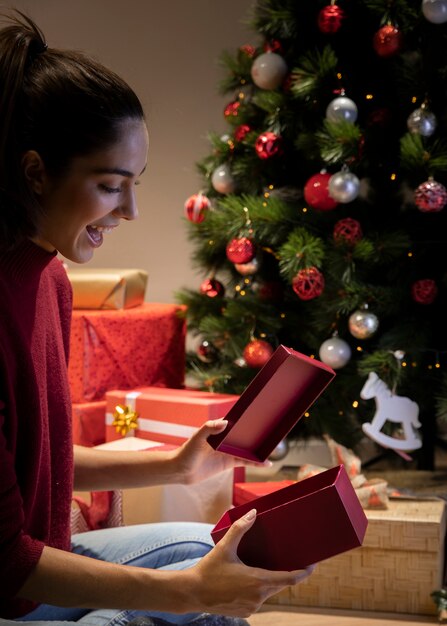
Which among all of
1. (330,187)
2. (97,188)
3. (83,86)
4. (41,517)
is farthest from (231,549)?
(330,187)

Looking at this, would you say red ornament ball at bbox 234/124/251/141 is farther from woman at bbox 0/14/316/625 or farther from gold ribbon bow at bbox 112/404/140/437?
woman at bbox 0/14/316/625

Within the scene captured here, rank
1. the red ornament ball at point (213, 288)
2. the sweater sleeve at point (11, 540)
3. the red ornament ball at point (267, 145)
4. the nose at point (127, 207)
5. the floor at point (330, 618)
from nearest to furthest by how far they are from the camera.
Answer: the sweater sleeve at point (11, 540)
the nose at point (127, 207)
the floor at point (330, 618)
the red ornament ball at point (267, 145)
the red ornament ball at point (213, 288)

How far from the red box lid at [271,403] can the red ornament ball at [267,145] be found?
1102 millimetres

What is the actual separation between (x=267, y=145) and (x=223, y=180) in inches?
8.2

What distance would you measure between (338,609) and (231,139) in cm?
133

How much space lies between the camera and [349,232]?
2127 mm

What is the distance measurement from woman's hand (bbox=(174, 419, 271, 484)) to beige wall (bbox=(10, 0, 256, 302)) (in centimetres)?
178

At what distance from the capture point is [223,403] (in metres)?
2.15

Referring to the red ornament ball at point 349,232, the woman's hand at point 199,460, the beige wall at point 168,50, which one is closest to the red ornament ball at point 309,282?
the red ornament ball at point 349,232

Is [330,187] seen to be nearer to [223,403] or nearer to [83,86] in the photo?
[223,403]

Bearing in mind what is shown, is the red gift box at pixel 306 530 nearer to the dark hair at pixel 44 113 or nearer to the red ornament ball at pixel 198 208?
the dark hair at pixel 44 113

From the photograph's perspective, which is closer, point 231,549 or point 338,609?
point 231,549

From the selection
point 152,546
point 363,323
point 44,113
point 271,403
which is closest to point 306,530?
point 271,403

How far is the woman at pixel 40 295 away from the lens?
1.01m
